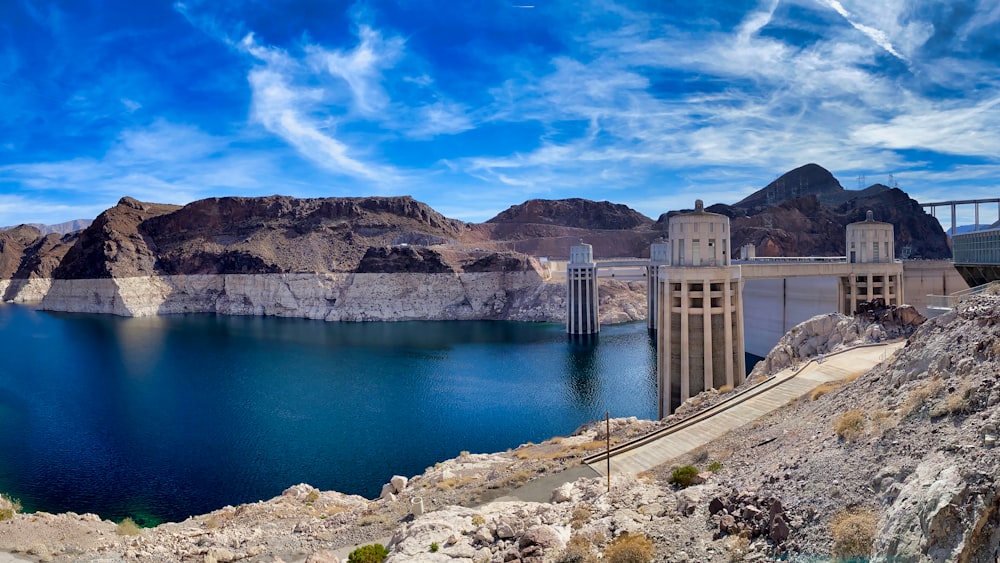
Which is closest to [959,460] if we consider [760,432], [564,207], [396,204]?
[760,432]

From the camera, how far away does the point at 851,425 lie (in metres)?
10.8

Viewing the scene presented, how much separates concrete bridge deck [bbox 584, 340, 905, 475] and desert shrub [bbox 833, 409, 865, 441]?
7.32 meters

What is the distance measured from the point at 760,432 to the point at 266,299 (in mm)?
108849

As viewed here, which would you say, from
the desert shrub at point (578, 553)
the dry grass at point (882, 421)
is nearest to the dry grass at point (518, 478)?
the desert shrub at point (578, 553)

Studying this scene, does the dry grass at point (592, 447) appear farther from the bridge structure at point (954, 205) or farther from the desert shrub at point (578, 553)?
the bridge structure at point (954, 205)

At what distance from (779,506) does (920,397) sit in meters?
3.07

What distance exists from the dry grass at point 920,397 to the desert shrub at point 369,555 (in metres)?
10.1

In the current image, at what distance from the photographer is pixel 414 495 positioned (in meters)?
19.2

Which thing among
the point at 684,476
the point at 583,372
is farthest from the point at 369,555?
the point at 583,372

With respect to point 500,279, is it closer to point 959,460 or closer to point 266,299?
point 266,299

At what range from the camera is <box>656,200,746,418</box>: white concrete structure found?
1125 inches

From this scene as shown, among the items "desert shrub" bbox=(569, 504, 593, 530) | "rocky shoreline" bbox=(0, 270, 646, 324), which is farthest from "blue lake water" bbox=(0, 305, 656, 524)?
"rocky shoreline" bbox=(0, 270, 646, 324)

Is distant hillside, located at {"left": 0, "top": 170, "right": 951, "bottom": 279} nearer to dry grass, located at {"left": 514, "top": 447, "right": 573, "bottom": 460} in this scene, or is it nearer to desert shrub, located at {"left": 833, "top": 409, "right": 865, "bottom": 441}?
dry grass, located at {"left": 514, "top": 447, "right": 573, "bottom": 460}

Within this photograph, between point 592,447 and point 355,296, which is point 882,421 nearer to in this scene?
point 592,447
